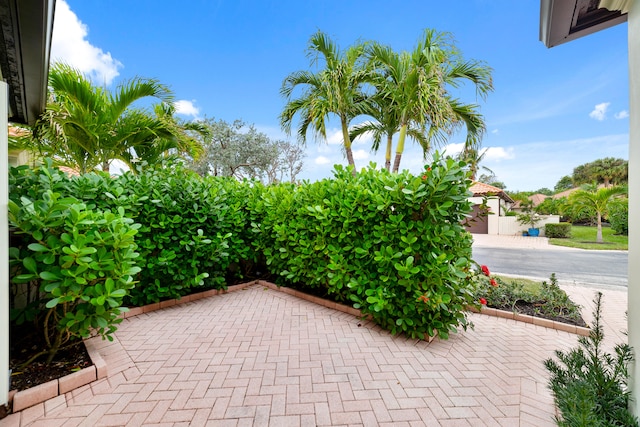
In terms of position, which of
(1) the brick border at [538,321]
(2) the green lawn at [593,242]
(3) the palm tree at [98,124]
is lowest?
(1) the brick border at [538,321]

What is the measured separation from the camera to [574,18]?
1893mm

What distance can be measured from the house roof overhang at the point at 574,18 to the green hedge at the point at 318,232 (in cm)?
122

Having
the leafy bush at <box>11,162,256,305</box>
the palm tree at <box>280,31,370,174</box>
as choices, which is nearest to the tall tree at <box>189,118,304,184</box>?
the palm tree at <box>280,31,370,174</box>

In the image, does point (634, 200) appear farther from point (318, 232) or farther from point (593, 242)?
point (593, 242)

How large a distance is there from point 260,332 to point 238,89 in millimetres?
14775

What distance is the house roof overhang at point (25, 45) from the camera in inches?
66.9

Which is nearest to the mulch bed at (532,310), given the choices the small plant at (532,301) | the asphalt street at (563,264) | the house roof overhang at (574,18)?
the small plant at (532,301)

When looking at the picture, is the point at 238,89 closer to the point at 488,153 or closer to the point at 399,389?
the point at 399,389

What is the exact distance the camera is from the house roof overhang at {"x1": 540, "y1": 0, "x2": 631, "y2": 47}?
5.69 ft

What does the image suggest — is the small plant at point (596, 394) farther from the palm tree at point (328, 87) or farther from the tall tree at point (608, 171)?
the tall tree at point (608, 171)

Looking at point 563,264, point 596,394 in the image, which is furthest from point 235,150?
point 596,394

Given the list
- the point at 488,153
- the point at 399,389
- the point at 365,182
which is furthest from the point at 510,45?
the point at 488,153

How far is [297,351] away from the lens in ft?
9.29

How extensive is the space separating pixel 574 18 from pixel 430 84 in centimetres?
507
